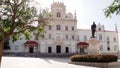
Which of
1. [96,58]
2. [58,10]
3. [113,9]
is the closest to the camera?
[113,9]

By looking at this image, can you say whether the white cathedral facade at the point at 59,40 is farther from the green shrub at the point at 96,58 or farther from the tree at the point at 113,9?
the tree at the point at 113,9

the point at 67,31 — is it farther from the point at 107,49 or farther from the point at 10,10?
the point at 10,10

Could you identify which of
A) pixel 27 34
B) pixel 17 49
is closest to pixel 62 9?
pixel 17 49

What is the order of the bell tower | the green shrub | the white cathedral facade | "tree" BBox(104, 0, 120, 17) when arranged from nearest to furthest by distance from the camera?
"tree" BBox(104, 0, 120, 17)
the green shrub
the white cathedral facade
the bell tower

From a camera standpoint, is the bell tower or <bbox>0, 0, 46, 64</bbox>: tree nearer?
<bbox>0, 0, 46, 64</bbox>: tree

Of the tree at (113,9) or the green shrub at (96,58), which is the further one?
the green shrub at (96,58)

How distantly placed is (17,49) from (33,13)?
47799 mm

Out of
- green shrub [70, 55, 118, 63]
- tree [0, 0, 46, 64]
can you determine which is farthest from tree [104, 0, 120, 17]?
green shrub [70, 55, 118, 63]

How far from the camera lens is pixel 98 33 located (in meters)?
68.2

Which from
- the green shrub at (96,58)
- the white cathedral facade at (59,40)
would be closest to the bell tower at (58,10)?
the white cathedral facade at (59,40)

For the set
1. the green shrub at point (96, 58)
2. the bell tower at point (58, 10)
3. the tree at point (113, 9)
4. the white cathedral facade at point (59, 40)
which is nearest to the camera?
the tree at point (113, 9)

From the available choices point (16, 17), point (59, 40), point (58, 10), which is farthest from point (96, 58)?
point (58, 10)

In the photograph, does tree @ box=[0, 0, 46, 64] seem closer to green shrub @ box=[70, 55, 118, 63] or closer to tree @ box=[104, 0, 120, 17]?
tree @ box=[104, 0, 120, 17]

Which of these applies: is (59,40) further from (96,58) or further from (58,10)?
(96,58)
